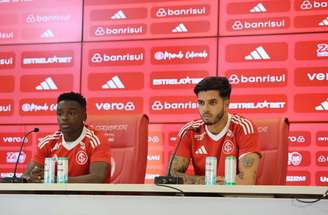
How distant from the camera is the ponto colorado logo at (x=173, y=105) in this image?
14.5ft

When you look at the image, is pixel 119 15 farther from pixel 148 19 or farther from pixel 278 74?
pixel 278 74

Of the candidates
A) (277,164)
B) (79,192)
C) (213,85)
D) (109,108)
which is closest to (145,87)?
(109,108)

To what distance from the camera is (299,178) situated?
421cm

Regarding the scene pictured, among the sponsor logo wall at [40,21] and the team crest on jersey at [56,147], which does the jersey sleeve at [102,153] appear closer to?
the team crest on jersey at [56,147]


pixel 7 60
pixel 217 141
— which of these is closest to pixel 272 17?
pixel 217 141

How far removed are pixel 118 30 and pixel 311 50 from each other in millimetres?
1446

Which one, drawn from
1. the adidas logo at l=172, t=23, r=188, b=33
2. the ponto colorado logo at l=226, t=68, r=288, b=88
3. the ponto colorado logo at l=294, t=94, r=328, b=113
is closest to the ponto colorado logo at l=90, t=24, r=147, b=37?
the adidas logo at l=172, t=23, r=188, b=33

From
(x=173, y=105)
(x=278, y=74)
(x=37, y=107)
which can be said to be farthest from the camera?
(x=37, y=107)

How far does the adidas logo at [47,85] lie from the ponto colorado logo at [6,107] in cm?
25

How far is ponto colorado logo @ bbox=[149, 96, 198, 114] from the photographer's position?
4.41m

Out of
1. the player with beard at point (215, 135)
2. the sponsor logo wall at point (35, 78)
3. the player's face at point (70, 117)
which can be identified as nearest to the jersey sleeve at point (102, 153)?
the player's face at point (70, 117)

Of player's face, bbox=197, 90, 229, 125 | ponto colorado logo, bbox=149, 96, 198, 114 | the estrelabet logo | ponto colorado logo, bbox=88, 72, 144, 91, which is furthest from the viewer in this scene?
ponto colorado logo, bbox=88, 72, 144, 91

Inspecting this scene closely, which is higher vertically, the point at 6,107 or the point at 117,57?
the point at 117,57

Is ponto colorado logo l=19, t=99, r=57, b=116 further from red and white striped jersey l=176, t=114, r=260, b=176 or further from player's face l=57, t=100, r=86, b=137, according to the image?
red and white striped jersey l=176, t=114, r=260, b=176
